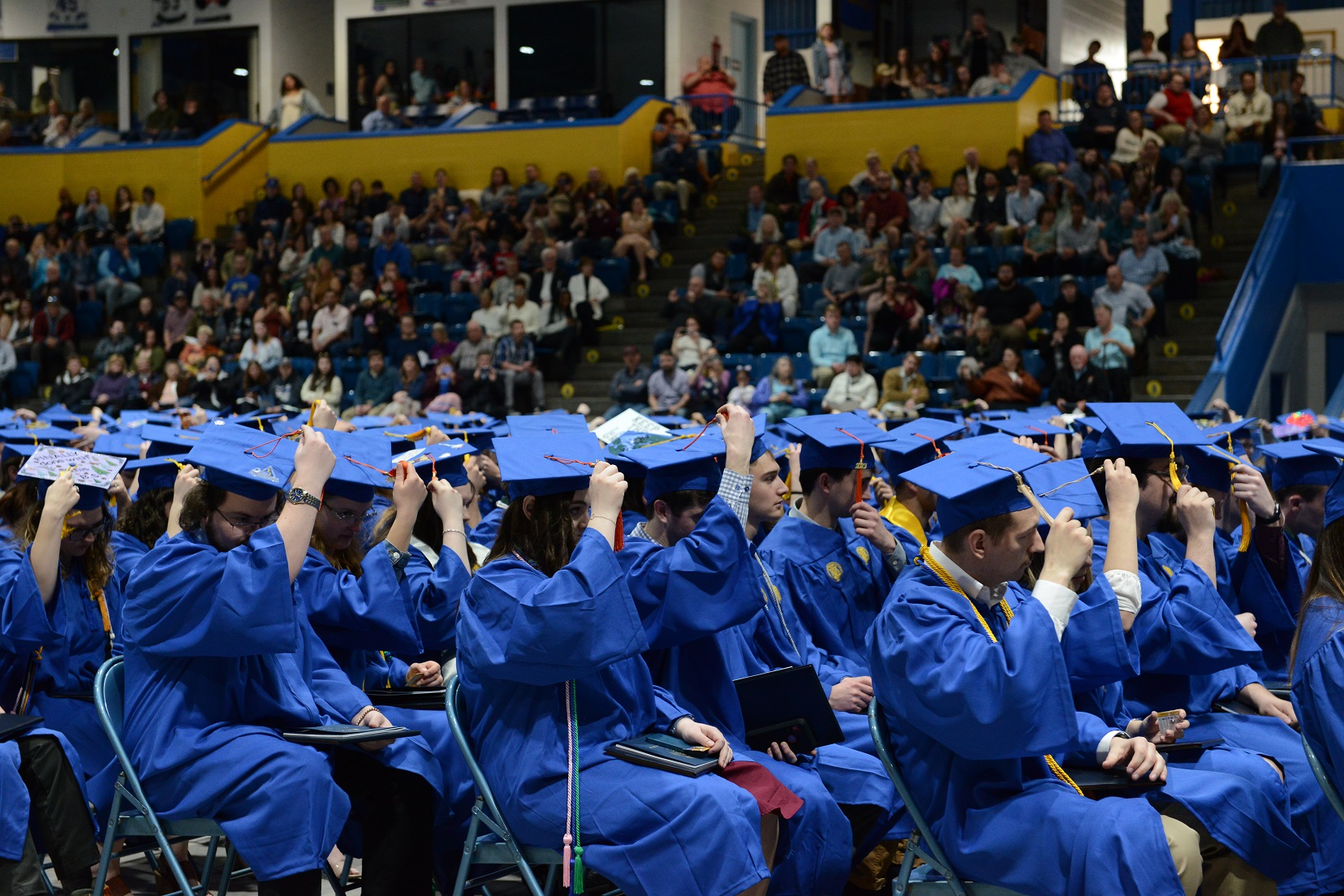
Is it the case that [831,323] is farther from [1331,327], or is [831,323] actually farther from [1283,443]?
[1283,443]

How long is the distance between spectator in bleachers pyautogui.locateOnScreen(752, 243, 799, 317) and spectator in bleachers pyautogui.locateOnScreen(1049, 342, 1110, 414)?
12.5 feet

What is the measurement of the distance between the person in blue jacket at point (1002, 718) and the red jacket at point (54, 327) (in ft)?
65.1

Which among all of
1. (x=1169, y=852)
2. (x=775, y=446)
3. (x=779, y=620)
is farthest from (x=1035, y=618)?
(x=775, y=446)

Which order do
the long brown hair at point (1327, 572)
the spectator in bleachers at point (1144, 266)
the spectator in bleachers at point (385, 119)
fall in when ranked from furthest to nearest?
the spectator in bleachers at point (385, 119) → the spectator in bleachers at point (1144, 266) → the long brown hair at point (1327, 572)

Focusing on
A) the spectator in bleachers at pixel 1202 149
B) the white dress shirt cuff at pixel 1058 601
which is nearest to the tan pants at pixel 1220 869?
the white dress shirt cuff at pixel 1058 601

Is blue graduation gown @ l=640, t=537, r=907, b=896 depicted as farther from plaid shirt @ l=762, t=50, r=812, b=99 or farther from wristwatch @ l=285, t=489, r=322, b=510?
plaid shirt @ l=762, t=50, r=812, b=99

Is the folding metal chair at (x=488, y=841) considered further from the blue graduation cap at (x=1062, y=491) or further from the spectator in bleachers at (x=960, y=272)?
the spectator in bleachers at (x=960, y=272)

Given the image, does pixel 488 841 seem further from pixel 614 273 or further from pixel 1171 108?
pixel 1171 108

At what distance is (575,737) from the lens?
4.04 m

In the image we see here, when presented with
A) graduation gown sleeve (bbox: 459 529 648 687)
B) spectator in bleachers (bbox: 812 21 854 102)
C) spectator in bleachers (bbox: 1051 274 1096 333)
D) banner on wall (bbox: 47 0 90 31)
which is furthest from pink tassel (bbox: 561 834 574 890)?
banner on wall (bbox: 47 0 90 31)

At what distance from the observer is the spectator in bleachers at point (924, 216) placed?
17766 mm

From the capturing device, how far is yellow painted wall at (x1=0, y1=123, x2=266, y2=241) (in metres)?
24.8

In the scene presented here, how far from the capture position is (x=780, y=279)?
696 inches

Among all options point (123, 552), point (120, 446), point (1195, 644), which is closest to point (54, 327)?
point (120, 446)
